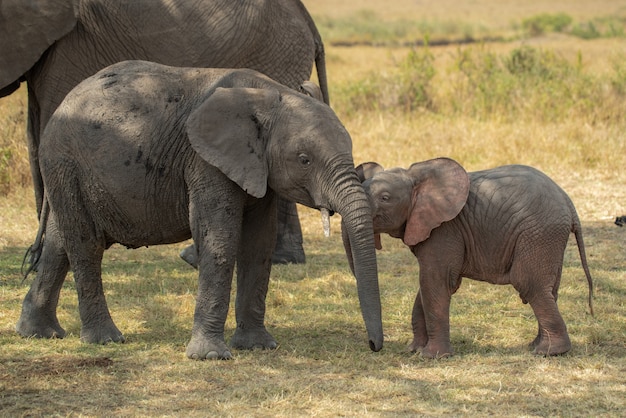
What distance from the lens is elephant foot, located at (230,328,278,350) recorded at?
646cm

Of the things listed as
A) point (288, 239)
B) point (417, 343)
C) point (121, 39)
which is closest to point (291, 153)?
point (417, 343)

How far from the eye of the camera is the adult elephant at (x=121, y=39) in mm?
8195

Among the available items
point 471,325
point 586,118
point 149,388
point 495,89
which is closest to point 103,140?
point 149,388

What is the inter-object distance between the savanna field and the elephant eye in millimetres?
1078

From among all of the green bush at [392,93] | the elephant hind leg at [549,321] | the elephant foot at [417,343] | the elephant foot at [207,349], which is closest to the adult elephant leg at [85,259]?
the elephant foot at [207,349]

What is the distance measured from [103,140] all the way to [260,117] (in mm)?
883

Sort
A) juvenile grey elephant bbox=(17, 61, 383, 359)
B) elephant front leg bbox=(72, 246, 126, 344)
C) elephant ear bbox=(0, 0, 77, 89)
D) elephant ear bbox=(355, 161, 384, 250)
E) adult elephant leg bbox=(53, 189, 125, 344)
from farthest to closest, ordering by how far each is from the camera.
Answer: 1. elephant ear bbox=(0, 0, 77, 89)
2. elephant front leg bbox=(72, 246, 126, 344)
3. adult elephant leg bbox=(53, 189, 125, 344)
4. elephant ear bbox=(355, 161, 384, 250)
5. juvenile grey elephant bbox=(17, 61, 383, 359)

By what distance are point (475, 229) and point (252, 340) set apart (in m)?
1.42

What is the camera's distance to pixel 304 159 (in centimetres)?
589

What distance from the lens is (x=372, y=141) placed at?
1321cm

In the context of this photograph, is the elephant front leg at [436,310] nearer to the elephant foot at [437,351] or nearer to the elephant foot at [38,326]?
the elephant foot at [437,351]

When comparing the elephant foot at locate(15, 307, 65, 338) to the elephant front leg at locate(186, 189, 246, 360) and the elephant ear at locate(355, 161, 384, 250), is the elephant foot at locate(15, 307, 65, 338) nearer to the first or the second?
the elephant front leg at locate(186, 189, 246, 360)

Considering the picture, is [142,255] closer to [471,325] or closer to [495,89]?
[471,325]

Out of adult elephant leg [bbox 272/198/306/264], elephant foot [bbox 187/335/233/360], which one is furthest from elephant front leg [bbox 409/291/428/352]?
adult elephant leg [bbox 272/198/306/264]
